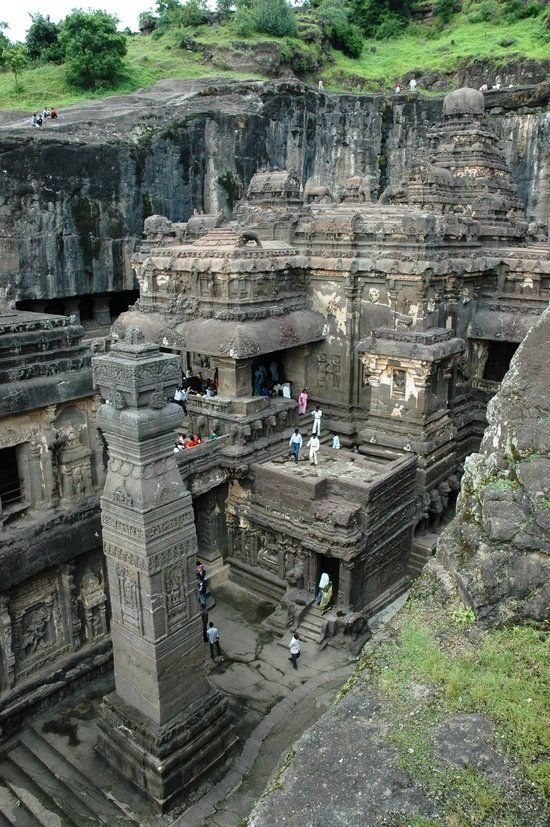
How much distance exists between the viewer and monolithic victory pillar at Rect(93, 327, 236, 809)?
28.5 feet

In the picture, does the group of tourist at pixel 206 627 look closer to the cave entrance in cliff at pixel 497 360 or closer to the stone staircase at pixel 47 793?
the stone staircase at pixel 47 793

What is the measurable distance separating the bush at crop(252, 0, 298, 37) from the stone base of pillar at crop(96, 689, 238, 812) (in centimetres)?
4168

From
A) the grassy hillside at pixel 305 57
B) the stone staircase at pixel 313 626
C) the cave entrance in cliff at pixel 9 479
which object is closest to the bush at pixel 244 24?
the grassy hillside at pixel 305 57

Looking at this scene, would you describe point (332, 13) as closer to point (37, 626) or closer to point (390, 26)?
point (390, 26)

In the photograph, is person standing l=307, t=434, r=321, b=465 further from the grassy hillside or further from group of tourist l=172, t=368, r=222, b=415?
the grassy hillside

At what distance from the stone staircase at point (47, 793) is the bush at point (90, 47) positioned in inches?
1240

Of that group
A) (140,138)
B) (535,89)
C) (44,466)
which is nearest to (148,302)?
(44,466)

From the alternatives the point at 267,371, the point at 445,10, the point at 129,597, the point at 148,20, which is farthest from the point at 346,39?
the point at 129,597

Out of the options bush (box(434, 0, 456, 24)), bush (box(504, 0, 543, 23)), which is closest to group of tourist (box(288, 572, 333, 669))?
bush (box(504, 0, 543, 23))

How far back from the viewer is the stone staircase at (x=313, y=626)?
13.4 m

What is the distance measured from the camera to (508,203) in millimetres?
21781

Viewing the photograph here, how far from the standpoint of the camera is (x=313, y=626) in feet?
44.6

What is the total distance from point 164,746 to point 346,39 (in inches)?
1787

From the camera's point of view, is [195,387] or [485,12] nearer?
[195,387]
